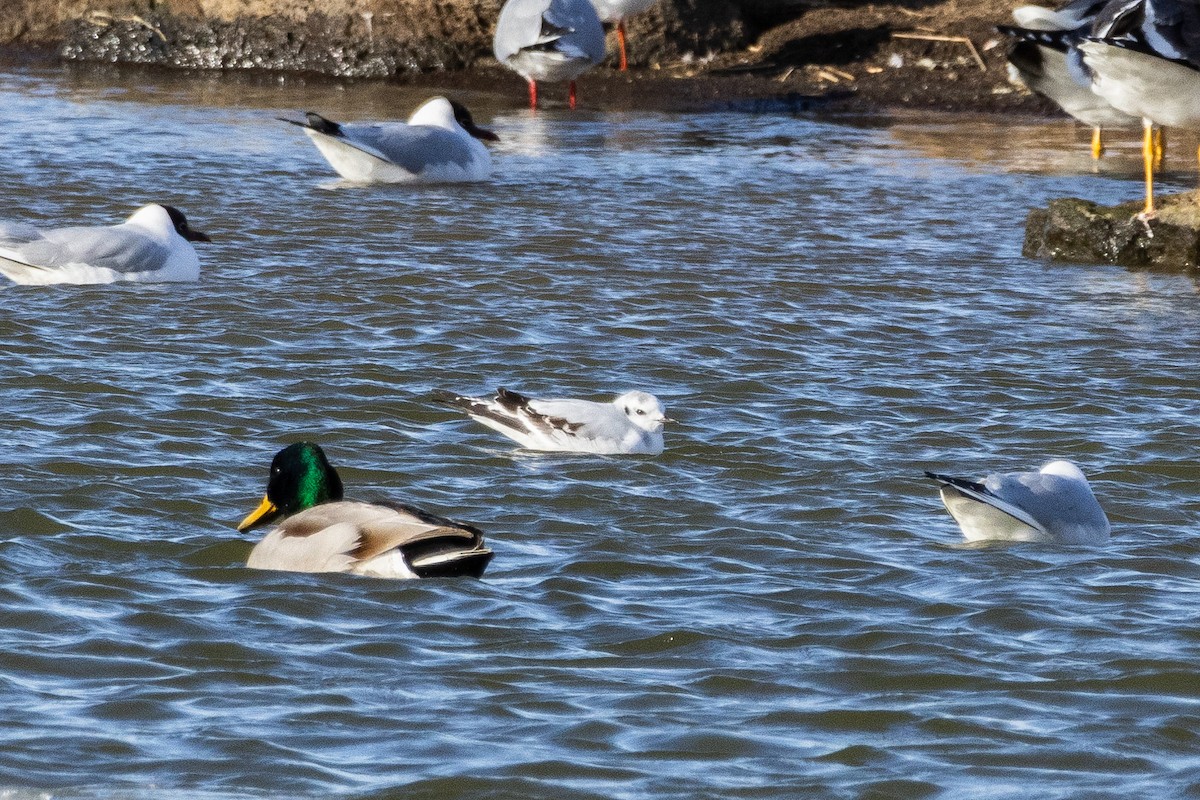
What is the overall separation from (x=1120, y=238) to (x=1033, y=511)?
646 cm

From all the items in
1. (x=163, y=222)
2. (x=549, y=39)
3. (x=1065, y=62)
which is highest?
(x=549, y=39)

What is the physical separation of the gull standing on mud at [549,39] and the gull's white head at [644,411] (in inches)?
483

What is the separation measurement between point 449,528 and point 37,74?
1717 cm

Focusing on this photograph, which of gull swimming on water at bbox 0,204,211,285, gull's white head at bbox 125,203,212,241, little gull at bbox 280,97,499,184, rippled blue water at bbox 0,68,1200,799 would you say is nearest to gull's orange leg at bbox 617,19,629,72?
little gull at bbox 280,97,499,184

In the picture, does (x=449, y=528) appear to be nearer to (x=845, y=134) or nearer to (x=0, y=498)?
(x=0, y=498)

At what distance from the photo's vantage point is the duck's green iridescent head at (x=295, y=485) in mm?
6516

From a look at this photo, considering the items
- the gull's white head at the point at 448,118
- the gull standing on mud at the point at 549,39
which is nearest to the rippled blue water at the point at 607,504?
the gull's white head at the point at 448,118

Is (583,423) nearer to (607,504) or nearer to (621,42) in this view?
(607,504)

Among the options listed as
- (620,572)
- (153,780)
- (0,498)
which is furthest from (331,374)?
(153,780)

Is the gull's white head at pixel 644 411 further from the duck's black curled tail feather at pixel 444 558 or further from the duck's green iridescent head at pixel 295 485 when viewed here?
the duck's black curled tail feather at pixel 444 558

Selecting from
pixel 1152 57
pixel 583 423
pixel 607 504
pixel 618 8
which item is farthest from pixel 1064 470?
pixel 618 8

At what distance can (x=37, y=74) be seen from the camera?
71.3ft

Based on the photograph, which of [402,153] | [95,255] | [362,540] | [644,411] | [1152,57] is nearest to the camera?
[362,540]

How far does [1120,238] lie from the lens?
12.6m
